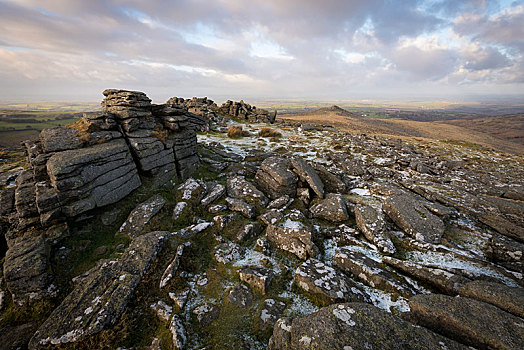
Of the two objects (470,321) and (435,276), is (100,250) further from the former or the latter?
(435,276)

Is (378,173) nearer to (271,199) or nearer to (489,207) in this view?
(489,207)

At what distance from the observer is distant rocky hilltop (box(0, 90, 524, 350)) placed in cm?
542

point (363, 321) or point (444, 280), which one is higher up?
point (363, 321)

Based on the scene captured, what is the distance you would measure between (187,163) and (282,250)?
10279 mm

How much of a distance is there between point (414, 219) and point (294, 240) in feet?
21.8

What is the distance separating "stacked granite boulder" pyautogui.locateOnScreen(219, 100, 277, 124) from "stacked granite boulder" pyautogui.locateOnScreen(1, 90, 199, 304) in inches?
1294

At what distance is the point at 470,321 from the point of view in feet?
16.4

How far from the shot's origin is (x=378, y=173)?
18.2m

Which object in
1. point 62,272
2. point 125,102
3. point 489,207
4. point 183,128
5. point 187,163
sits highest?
point 125,102

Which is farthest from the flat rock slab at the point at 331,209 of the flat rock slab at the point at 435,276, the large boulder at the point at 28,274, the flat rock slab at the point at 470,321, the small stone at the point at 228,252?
the large boulder at the point at 28,274

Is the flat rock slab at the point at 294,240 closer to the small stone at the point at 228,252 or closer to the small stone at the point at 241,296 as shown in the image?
the small stone at the point at 228,252

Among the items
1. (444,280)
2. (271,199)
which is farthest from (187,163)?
(444,280)

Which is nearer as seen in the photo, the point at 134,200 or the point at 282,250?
the point at 282,250

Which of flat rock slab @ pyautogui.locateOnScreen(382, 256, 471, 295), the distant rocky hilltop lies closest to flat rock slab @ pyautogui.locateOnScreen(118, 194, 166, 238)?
the distant rocky hilltop
